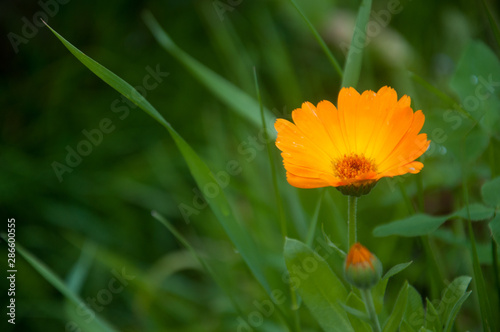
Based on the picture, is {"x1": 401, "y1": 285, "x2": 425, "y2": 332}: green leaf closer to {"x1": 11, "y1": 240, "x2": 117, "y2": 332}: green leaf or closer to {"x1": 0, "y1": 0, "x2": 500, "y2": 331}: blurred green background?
{"x1": 0, "y1": 0, "x2": 500, "y2": 331}: blurred green background

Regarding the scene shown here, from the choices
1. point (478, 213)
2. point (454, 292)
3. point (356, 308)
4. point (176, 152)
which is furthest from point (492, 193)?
point (176, 152)

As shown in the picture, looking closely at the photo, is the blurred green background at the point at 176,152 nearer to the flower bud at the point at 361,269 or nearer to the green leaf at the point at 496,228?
the green leaf at the point at 496,228

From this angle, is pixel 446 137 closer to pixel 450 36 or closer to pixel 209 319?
pixel 209 319

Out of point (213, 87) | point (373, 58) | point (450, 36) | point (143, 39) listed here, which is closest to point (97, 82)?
point (143, 39)

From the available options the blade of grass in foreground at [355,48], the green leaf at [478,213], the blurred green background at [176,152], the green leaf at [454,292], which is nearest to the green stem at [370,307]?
the green leaf at [454,292]

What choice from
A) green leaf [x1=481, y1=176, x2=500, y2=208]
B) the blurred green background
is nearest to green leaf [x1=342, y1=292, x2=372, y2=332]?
green leaf [x1=481, y1=176, x2=500, y2=208]

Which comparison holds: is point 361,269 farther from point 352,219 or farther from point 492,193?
point 492,193
